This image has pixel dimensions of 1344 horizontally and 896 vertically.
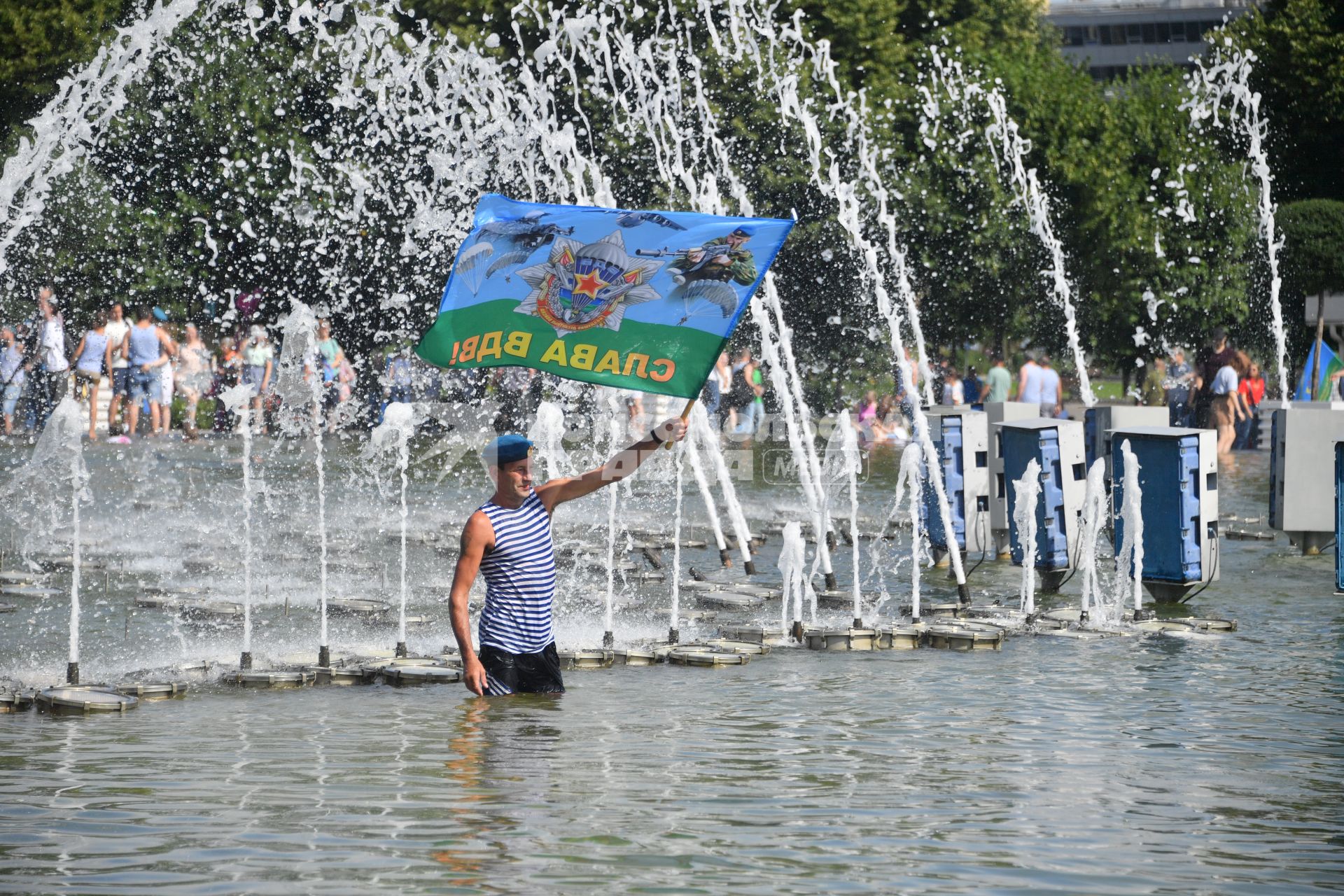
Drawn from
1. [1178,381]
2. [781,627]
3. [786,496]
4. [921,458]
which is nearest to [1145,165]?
[1178,381]

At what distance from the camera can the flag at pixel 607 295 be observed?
8422 millimetres

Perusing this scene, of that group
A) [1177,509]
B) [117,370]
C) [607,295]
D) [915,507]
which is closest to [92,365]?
[117,370]

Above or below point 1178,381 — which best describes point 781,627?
below

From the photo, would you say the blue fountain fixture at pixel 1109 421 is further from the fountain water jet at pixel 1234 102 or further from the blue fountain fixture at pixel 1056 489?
the fountain water jet at pixel 1234 102

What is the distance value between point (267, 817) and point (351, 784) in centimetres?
56

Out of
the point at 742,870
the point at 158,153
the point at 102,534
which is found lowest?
the point at 742,870

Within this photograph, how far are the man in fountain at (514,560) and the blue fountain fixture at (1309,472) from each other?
8.73 m

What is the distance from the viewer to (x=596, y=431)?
24.4 meters

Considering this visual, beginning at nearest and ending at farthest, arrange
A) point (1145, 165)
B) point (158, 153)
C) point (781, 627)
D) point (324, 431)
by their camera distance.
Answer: point (781, 627), point (324, 431), point (158, 153), point (1145, 165)

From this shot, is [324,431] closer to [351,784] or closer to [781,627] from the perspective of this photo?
[781,627]

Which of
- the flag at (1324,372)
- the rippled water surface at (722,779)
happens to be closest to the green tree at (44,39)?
the flag at (1324,372)

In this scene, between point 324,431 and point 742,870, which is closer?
point 742,870

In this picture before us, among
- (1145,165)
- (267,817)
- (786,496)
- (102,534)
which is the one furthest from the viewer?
(1145,165)

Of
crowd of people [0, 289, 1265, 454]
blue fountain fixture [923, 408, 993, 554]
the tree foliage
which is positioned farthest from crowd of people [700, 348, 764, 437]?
blue fountain fixture [923, 408, 993, 554]
